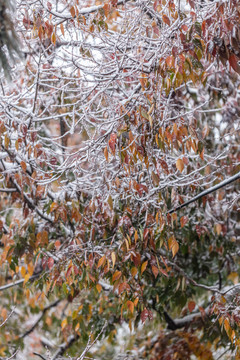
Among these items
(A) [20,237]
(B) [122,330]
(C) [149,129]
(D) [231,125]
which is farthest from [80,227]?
(B) [122,330]

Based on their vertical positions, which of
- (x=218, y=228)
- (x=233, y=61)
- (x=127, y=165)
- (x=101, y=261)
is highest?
(x=233, y=61)

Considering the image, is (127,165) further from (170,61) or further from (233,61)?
(233,61)

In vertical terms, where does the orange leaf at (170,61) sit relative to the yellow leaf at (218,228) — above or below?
above

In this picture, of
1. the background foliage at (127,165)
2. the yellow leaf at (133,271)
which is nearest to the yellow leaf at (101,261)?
the background foliage at (127,165)

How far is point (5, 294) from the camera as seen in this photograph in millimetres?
6586

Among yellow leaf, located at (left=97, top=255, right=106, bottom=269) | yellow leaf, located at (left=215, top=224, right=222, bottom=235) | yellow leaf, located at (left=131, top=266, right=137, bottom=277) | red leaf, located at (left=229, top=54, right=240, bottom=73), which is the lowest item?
yellow leaf, located at (left=215, top=224, right=222, bottom=235)

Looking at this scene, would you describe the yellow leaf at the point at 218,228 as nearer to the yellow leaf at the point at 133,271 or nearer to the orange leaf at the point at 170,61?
the yellow leaf at the point at 133,271

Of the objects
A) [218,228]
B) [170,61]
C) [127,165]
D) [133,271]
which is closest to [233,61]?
[170,61]

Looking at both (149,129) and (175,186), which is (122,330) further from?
(149,129)

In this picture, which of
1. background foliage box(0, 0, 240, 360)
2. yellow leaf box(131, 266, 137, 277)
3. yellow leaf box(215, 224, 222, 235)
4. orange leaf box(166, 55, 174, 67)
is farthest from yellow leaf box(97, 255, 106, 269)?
yellow leaf box(215, 224, 222, 235)

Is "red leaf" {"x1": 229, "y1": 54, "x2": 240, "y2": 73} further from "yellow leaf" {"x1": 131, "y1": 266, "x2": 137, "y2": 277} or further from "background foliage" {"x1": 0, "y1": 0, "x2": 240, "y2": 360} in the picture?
"yellow leaf" {"x1": 131, "y1": 266, "x2": 137, "y2": 277}

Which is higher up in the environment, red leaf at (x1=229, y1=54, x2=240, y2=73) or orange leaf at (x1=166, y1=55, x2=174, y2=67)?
orange leaf at (x1=166, y1=55, x2=174, y2=67)

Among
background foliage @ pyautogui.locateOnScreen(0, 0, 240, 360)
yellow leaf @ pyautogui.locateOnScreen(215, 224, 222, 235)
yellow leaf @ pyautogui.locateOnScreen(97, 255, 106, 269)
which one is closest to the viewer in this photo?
background foliage @ pyautogui.locateOnScreen(0, 0, 240, 360)

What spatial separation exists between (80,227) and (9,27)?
1.82 m
